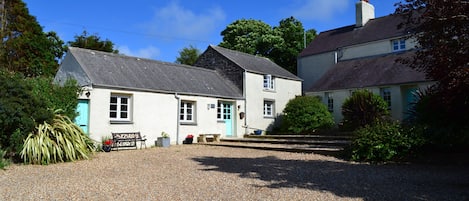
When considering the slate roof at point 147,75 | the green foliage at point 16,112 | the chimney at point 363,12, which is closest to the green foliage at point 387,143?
the slate roof at point 147,75

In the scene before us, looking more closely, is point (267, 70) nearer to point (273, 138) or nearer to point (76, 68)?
point (273, 138)

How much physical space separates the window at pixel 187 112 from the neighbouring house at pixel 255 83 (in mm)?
3202

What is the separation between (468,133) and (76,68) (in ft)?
48.0

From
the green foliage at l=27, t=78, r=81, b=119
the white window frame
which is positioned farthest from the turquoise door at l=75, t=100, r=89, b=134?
the white window frame

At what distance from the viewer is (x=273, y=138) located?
1831cm

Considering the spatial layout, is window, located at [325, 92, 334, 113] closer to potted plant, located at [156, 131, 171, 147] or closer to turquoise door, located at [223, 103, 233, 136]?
turquoise door, located at [223, 103, 233, 136]

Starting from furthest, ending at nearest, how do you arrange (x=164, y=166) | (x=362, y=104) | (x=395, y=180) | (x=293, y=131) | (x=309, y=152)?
(x=293, y=131)
(x=362, y=104)
(x=309, y=152)
(x=164, y=166)
(x=395, y=180)

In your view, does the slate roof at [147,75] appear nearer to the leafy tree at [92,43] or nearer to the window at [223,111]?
the window at [223,111]

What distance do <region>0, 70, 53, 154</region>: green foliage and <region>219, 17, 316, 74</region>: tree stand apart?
26.3 m

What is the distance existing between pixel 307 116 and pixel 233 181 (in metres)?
12.0

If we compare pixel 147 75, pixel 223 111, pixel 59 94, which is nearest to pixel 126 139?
pixel 59 94

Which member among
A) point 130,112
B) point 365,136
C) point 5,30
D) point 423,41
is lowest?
point 365,136

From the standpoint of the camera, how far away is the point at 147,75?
57.1ft

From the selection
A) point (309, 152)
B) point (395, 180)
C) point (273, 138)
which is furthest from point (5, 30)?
point (395, 180)
